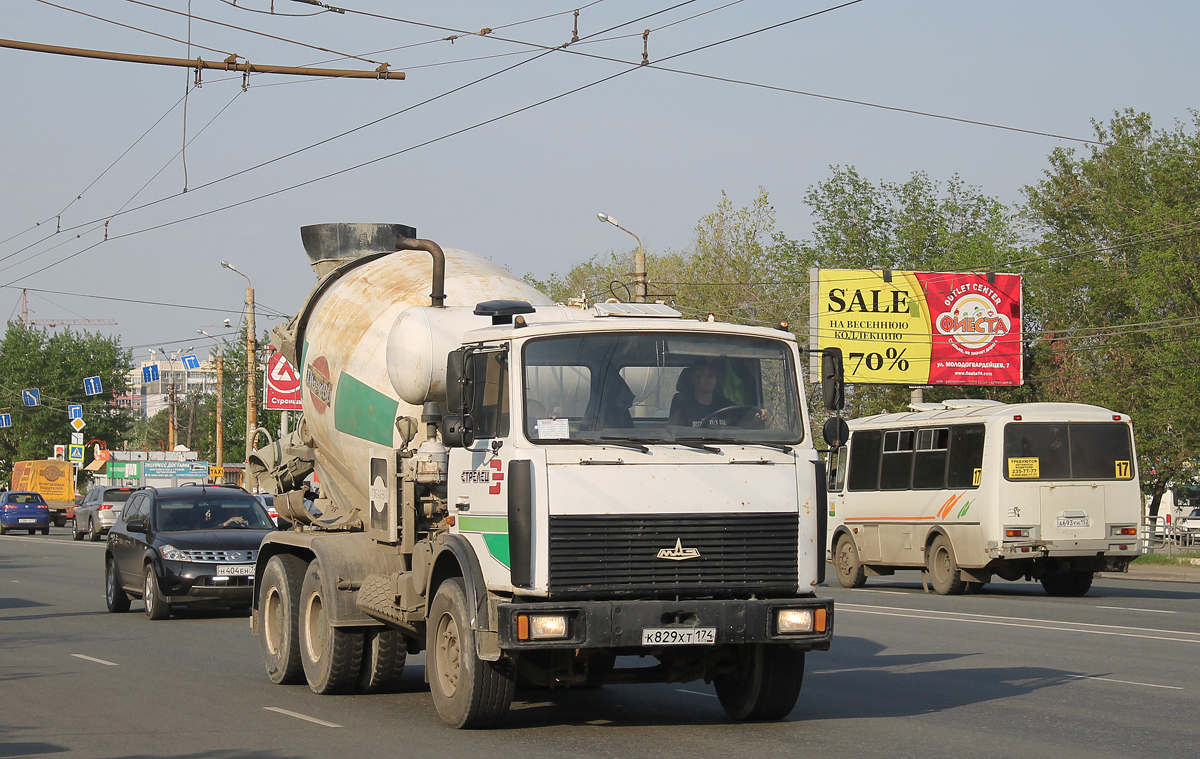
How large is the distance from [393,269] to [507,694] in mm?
4736

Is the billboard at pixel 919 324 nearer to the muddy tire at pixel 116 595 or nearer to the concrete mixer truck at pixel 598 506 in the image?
the muddy tire at pixel 116 595

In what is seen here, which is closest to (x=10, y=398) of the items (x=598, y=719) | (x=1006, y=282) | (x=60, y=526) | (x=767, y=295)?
(x=60, y=526)

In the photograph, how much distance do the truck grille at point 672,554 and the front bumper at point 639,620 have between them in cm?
10

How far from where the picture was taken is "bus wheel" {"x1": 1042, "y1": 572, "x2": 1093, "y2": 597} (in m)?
23.5

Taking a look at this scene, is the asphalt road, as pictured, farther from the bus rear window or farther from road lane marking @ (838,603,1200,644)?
the bus rear window

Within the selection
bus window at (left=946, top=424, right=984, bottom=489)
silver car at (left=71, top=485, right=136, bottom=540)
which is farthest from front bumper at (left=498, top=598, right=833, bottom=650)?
silver car at (left=71, top=485, right=136, bottom=540)

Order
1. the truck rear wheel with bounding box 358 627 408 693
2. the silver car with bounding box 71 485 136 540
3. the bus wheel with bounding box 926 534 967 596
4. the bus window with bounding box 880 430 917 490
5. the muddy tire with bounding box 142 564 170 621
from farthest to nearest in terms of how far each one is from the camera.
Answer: the silver car with bounding box 71 485 136 540 → the bus window with bounding box 880 430 917 490 → the bus wheel with bounding box 926 534 967 596 → the muddy tire with bounding box 142 564 170 621 → the truck rear wheel with bounding box 358 627 408 693

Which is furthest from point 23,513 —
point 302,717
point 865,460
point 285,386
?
point 302,717

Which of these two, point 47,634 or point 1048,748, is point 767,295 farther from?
point 1048,748

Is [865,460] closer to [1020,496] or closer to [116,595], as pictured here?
[1020,496]

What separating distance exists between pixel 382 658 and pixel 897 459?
632 inches

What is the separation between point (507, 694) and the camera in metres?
8.91

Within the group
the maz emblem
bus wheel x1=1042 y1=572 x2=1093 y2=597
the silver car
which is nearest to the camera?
the maz emblem

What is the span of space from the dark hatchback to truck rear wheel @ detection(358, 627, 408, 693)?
22.0ft
